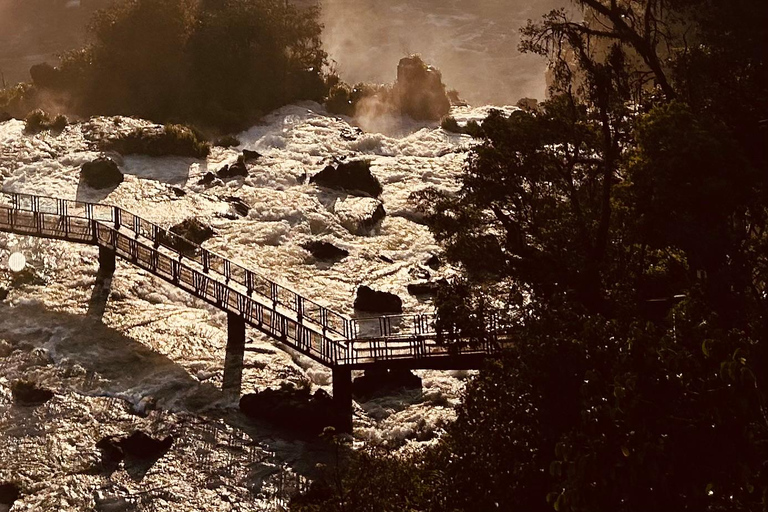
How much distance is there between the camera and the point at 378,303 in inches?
1812

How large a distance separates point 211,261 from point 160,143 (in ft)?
54.8

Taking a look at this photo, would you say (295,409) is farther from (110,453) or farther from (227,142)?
(227,142)

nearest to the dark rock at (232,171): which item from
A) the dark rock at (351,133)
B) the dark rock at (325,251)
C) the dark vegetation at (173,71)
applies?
the dark rock at (351,133)

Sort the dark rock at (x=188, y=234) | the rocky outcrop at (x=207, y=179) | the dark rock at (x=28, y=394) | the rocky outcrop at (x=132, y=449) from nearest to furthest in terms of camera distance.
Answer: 1. the rocky outcrop at (x=132, y=449)
2. the dark rock at (x=28, y=394)
3. the dark rock at (x=188, y=234)
4. the rocky outcrop at (x=207, y=179)

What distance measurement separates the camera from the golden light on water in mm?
47969

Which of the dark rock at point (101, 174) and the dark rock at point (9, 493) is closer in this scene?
the dark rock at point (9, 493)

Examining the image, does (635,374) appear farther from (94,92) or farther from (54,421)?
(94,92)

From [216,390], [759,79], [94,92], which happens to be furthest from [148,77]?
[759,79]

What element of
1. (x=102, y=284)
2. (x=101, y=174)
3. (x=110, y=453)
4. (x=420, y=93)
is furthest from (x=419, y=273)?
(x=420, y=93)

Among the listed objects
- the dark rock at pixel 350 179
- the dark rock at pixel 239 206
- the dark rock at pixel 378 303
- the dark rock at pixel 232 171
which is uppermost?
the dark rock at pixel 232 171

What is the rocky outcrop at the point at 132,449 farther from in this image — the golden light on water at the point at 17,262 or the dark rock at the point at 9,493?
the golden light on water at the point at 17,262

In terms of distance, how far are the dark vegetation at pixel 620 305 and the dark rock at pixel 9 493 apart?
7444mm

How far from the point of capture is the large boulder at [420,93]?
265ft

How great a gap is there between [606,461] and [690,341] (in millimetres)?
3859
